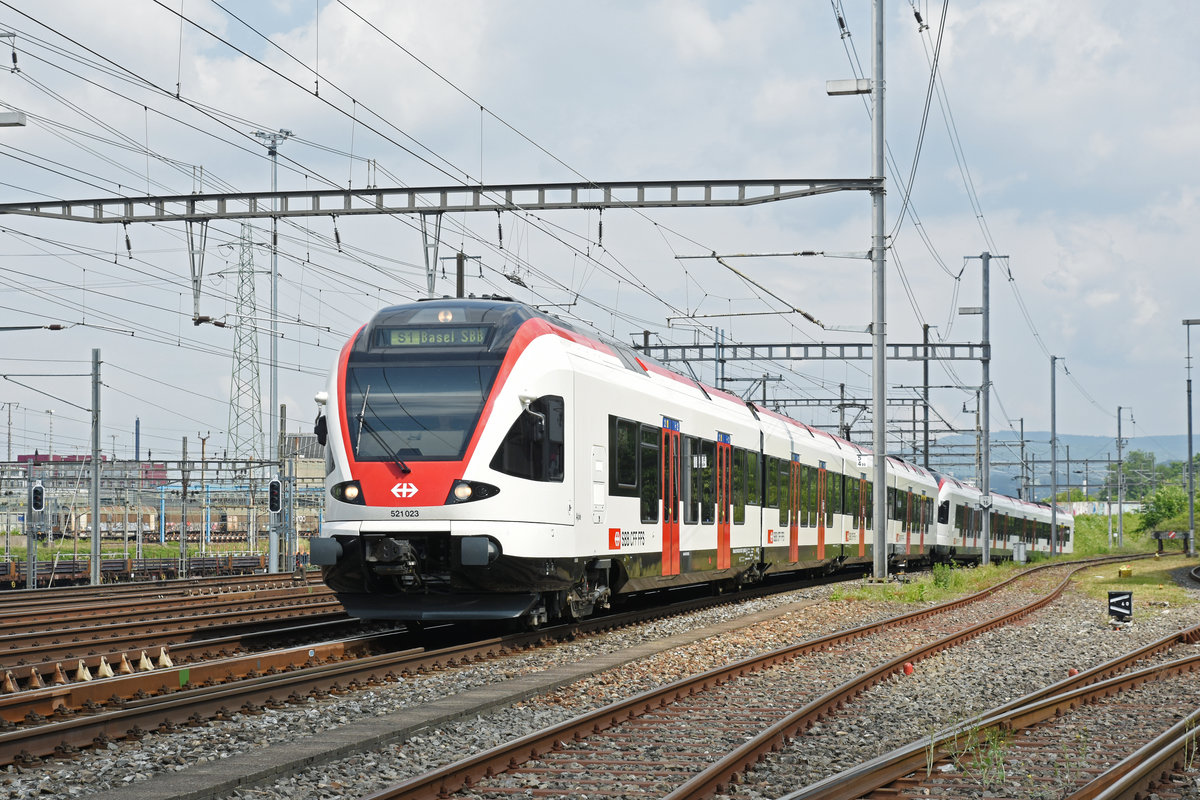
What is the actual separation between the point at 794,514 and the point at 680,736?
17.6 meters

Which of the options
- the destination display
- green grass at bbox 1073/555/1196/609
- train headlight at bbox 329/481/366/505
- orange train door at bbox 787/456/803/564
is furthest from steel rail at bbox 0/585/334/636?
green grass at bbox 1073/555/1196/609

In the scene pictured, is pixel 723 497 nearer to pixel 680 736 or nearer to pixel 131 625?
pixel 131 625

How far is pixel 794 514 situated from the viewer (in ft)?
87.9

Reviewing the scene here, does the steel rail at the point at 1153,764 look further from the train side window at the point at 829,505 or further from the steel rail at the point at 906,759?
the train side window at the point at 829,505

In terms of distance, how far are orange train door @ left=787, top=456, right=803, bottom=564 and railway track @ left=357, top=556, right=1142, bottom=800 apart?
36.6ft

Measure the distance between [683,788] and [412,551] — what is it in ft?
23.6

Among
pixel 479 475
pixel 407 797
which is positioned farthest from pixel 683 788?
pixel 479 475

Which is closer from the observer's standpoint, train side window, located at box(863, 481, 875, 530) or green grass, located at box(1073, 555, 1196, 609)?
green grass, located at box(1073, 555, 1196, 609)

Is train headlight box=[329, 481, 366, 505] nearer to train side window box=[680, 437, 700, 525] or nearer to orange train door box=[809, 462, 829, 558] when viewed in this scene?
train side window box=[680, 437, 700, 525]

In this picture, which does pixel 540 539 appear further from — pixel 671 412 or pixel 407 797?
pixel 407 797

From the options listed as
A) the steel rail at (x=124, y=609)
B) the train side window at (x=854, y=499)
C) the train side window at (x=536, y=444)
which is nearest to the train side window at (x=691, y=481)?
the train side window at (x=536, y=444)

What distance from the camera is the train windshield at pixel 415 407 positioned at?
46.7ft

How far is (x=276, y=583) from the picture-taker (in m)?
34.9

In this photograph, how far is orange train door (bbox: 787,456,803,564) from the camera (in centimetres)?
2642
